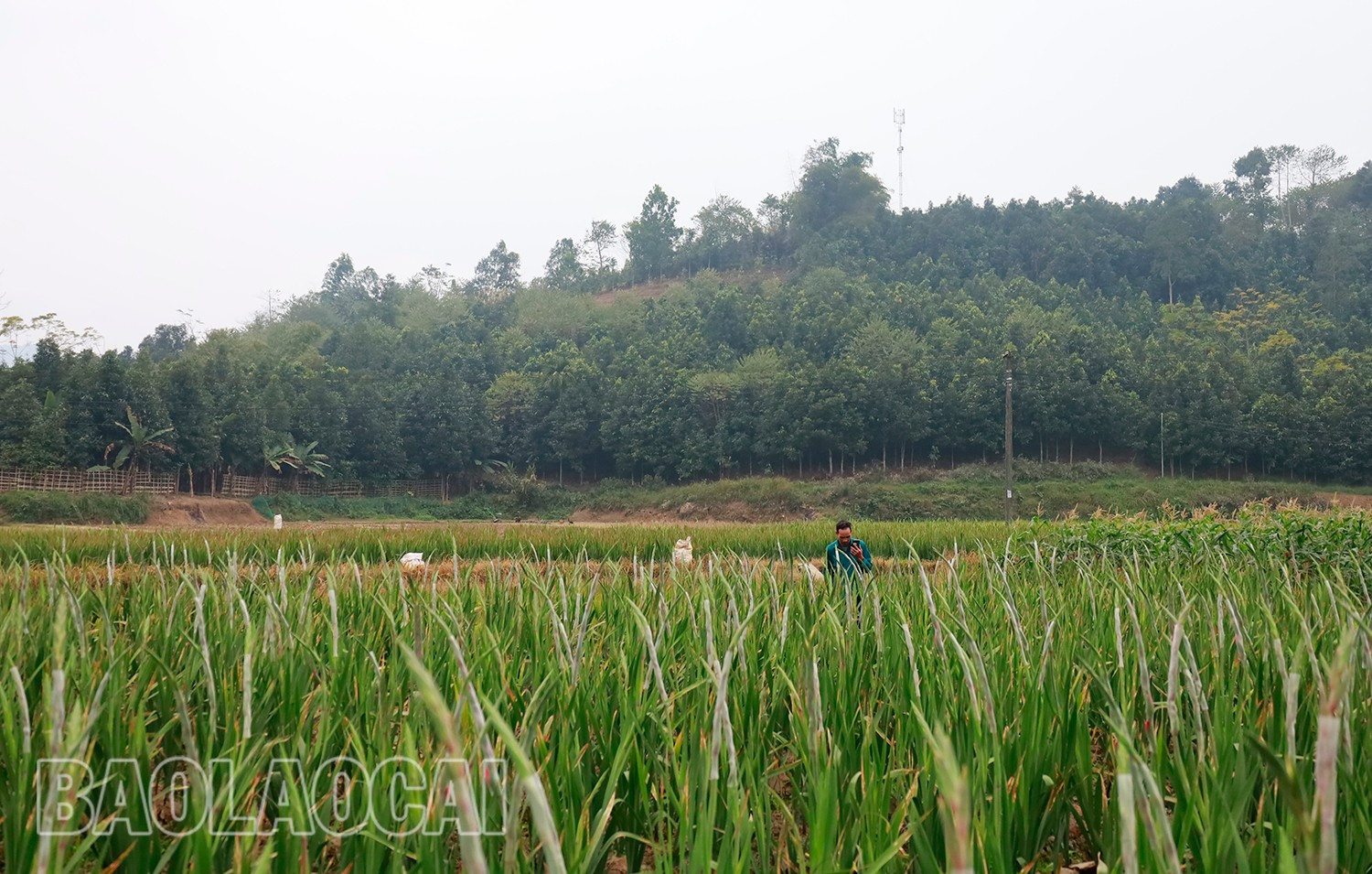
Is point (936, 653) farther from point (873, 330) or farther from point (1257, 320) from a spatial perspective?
point (1257, 320)

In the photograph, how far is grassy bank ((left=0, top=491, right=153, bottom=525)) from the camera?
2873cm

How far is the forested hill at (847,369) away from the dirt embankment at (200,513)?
2730 millimetres

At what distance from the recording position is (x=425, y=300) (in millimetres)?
85250

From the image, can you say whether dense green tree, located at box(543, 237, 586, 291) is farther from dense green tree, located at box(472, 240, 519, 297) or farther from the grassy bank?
the grassy bank

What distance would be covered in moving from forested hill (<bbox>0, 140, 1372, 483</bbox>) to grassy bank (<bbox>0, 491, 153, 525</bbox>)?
384 cm

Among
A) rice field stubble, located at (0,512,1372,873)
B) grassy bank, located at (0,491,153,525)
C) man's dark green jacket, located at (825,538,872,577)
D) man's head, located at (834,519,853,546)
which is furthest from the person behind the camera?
grassy bank, located at (0,491,153,525)

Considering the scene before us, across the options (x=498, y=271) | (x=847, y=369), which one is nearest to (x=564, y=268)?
(x=498, y=271)

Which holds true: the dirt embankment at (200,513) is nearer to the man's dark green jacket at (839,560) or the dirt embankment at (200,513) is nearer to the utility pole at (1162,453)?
the man's dark green jacket at (839,560)

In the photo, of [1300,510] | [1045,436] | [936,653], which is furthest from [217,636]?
[1045,436]

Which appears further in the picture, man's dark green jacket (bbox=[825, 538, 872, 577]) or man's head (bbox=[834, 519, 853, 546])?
man's head (bbox=[834, 519, 853, 546])

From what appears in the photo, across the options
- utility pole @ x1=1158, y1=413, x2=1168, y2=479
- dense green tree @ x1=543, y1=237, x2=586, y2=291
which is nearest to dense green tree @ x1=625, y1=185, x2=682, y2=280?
dense green tree @ x1=543, y1=237, x2=586, y2=291

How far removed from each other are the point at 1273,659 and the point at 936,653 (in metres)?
1.10

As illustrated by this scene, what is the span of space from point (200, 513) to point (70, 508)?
15.8ft

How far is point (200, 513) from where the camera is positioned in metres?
34.3
